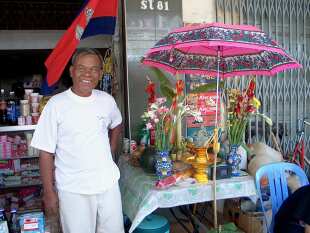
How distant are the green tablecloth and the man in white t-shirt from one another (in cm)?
19

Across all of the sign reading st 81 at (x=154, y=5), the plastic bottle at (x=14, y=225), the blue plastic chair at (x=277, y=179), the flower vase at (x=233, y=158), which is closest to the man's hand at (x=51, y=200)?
the plastic bottle at (x=14, y=225)

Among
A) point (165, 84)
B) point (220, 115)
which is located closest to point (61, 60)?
Answer: point (165, 84)

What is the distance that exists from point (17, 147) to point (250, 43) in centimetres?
279

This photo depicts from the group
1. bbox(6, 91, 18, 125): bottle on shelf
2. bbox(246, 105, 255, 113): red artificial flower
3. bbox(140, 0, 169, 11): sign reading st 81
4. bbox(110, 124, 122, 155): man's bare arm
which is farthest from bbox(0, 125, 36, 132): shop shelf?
bbox(246, 105, 255, 113): red artificial flower

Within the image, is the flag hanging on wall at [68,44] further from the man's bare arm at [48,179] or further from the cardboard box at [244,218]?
the cardboard box at [244,218]

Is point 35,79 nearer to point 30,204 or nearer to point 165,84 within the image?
point 30,204

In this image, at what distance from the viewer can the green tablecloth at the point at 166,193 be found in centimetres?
248

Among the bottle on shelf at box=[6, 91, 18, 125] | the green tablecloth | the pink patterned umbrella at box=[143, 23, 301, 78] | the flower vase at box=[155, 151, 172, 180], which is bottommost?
the green tablecloth

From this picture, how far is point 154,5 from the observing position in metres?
3.85

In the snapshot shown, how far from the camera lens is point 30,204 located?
396 cm

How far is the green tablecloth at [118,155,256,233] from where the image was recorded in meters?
2.48

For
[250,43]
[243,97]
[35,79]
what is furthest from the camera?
[35,79]

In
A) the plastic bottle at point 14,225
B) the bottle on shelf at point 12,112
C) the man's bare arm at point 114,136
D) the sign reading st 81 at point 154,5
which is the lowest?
the plastic bottle at point 14,225

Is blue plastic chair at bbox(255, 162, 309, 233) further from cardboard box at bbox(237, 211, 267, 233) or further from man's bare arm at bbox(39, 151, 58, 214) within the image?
man's bare arm at bbox(39, 151, 58, 214)
